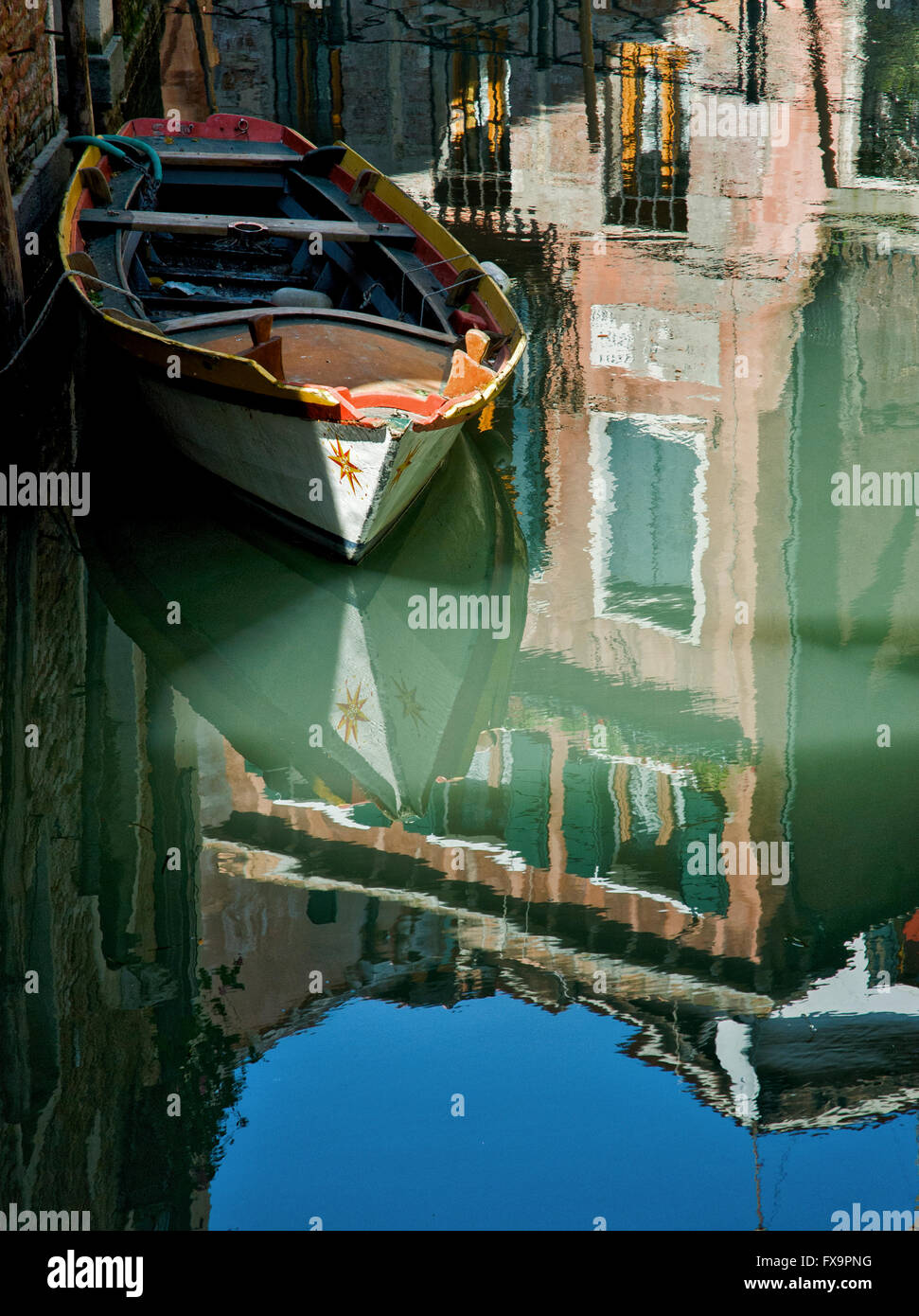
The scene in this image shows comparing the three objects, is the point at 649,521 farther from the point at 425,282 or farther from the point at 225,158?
the point at 225,158

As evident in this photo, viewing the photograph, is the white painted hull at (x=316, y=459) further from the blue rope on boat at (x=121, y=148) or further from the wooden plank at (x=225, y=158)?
the wooden plank at (x=225, y=158)

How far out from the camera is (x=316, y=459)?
755 centimetres

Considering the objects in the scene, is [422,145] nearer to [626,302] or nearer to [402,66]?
[402,66]

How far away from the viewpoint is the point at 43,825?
6.24 metres

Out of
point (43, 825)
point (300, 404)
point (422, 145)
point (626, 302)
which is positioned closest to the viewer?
point (43, 825)

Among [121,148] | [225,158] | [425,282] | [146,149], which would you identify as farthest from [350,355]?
[121,148]

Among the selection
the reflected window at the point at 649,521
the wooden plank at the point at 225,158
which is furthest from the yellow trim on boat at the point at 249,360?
the wooden plank at the point at 225,158

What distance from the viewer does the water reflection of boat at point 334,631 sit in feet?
22.9

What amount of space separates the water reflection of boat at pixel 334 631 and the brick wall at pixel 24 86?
12.0 ft

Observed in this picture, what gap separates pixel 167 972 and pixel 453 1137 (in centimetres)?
139

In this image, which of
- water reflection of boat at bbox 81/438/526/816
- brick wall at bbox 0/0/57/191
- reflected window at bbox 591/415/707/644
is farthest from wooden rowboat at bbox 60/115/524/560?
reflected window at bbox 591/415/707/644

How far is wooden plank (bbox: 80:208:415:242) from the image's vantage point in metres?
9.70

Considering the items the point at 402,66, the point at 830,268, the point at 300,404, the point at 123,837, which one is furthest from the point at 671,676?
the point at 402,66

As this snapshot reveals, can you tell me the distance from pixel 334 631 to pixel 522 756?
4.63ft
